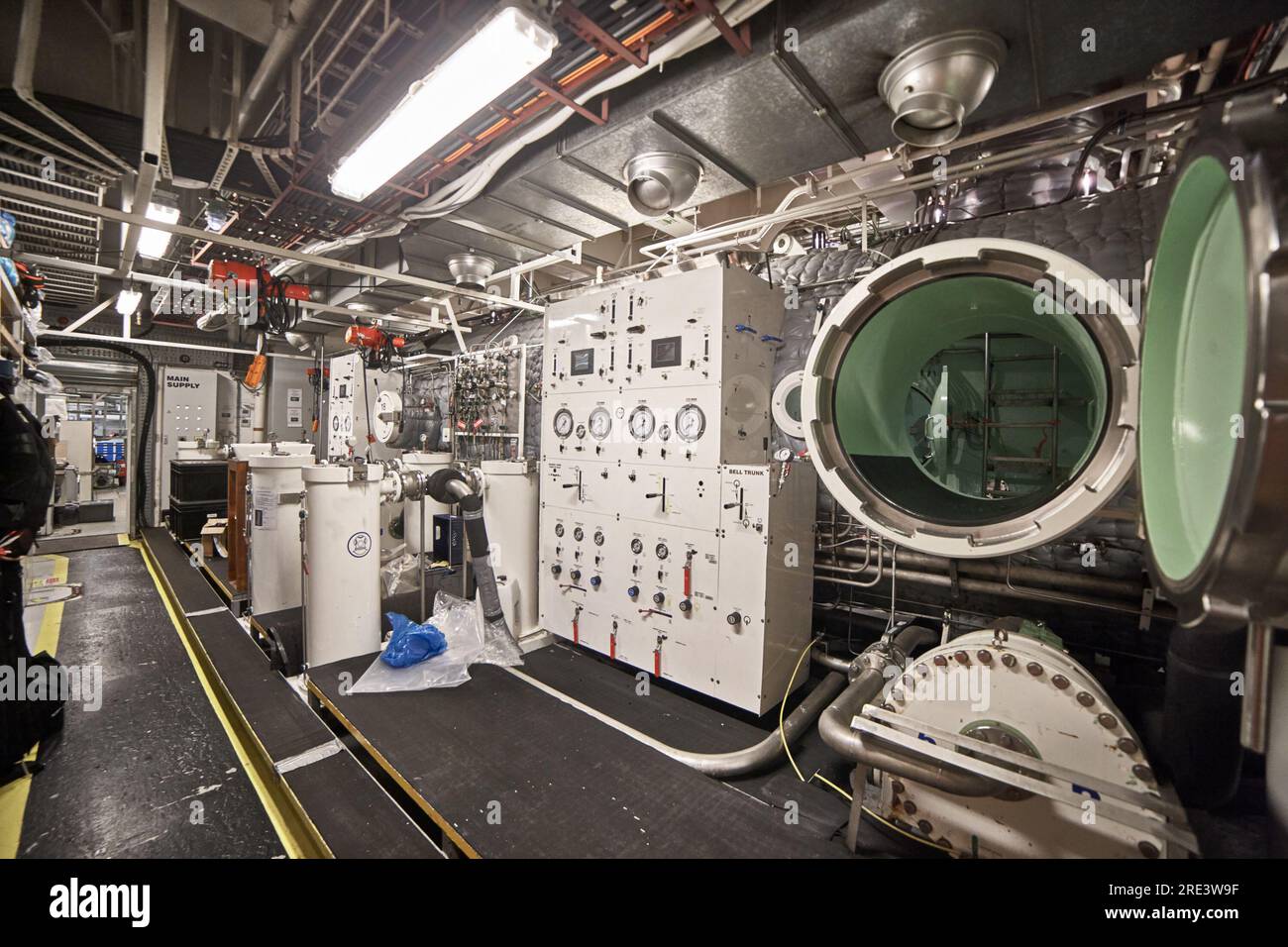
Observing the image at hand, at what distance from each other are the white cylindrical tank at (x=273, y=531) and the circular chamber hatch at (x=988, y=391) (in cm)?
439

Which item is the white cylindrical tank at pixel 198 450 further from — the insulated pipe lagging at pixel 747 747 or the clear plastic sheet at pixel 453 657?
the insulated pipe lagging at pixel 747 747

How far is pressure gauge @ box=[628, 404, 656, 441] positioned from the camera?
138 inches

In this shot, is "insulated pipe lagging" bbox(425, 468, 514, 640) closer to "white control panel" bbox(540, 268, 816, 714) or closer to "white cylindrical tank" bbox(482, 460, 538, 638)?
"white cylindrical tank" bbox(482, 460, 538, 638)

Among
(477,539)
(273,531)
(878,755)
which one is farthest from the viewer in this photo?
(273,531)

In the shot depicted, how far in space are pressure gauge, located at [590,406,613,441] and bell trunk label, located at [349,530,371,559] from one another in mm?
1815

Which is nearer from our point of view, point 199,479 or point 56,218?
point 56,218

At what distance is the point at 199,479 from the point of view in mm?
Answer: 7137

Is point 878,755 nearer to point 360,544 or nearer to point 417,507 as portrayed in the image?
point 360,544

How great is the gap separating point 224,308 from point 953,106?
7.00 metres

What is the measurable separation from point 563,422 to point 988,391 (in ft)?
10.2

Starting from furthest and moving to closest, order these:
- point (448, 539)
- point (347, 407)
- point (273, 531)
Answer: point (347, 407) < point (448, 539) < point (273, 531)

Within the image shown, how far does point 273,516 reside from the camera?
4.43m

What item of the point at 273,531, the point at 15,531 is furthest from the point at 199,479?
the point at 15,531

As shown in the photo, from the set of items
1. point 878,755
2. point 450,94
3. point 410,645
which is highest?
point 450,94
